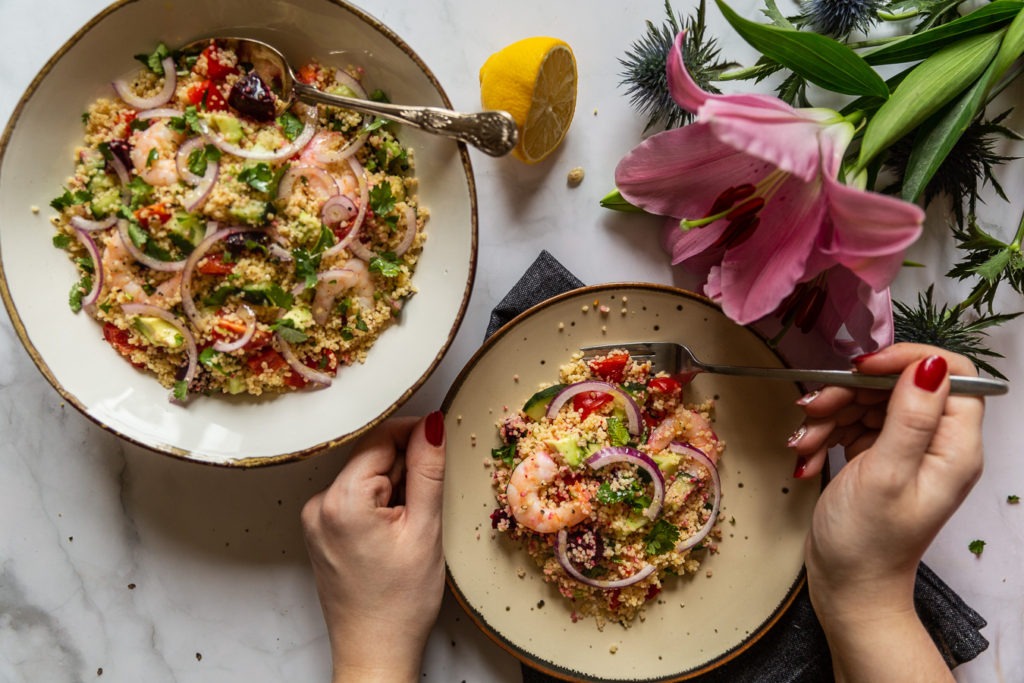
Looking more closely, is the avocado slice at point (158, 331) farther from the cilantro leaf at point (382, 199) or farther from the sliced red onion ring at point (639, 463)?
the sliced red onion ring at point (639, 463)

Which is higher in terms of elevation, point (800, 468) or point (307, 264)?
point (307, 264)

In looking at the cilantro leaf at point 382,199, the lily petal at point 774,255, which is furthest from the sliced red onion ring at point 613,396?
the cilantro leaf at point 382,199

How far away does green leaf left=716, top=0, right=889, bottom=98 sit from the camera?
1505 mm

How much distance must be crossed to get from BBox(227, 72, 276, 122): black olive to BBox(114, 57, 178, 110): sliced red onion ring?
14cm

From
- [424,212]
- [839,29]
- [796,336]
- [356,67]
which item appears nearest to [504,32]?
[356,67]

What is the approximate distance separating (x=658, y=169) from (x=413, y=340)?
2.15 feet

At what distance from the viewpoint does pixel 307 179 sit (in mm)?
1631

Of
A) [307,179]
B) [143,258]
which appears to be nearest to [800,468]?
[307,179]

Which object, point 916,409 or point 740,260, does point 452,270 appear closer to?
point 740,260

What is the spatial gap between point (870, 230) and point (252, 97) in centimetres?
127

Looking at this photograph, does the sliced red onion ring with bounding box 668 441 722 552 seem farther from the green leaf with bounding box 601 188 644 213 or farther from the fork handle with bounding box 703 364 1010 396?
the green leaf with bounding box 601 188 644 213

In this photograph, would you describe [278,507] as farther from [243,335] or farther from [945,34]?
[945,34]

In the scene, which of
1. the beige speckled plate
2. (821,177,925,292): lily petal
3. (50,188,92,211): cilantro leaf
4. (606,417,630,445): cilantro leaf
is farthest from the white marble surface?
(821,177,925,292): lily petal

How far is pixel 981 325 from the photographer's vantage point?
70.5 inches
